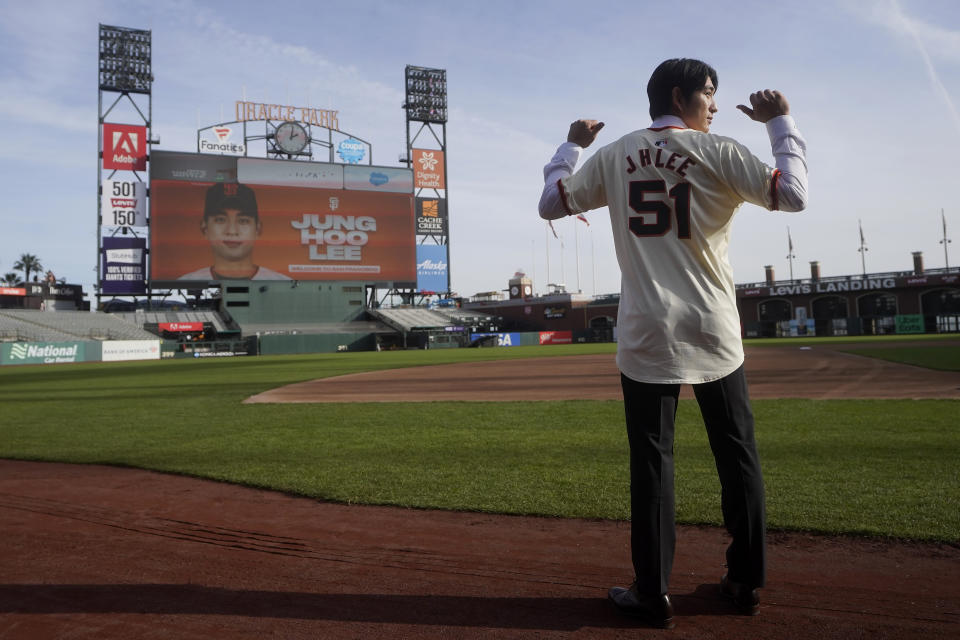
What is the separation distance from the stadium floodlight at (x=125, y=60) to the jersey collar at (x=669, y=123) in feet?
189

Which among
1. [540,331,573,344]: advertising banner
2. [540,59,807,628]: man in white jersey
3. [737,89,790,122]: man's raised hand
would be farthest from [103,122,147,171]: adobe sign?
[737,89,790,122]: man's raised hand

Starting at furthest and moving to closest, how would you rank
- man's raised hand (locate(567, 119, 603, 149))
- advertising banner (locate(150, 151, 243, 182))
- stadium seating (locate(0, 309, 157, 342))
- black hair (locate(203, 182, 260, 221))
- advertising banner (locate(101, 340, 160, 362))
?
black hair (locate(203, 182, 260, 221)) → advertising banner (locate(150, 151, 243, 182)) → stadium seating (locate(0, 309, 157, 342)) → advertising banner (locate(101, 340, 160, 362)) → man's raised hand (locate(567, 119, 603, 149))

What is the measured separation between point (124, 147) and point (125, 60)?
26.2 feet

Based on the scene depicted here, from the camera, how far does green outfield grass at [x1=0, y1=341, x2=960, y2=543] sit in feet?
12.1

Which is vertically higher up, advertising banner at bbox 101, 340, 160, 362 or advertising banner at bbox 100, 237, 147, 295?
advertising banner at bbox 100, 237, 147, 295

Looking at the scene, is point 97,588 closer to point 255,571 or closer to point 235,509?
point 255,571

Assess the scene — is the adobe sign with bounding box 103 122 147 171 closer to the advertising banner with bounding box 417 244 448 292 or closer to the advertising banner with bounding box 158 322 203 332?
A: the advertising banner with bounding box 158 322 203 332

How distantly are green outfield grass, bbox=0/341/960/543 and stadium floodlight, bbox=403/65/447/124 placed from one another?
53943mm

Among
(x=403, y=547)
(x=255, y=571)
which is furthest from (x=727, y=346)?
(x=255, y=571)

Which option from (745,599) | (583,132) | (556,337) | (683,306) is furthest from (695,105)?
(556,337)

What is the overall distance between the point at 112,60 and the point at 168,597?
2325 inches

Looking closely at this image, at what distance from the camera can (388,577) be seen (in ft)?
8.97

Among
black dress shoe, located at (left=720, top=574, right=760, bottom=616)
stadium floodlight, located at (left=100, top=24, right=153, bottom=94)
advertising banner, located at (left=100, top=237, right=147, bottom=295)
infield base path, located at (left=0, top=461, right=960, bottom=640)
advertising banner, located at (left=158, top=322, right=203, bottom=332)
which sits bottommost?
infield base path, located at (left=0, top=461, right=960, bottom=640)

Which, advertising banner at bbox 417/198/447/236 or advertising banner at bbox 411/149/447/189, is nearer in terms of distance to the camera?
advertising banner at bbox 417/198/447/236
